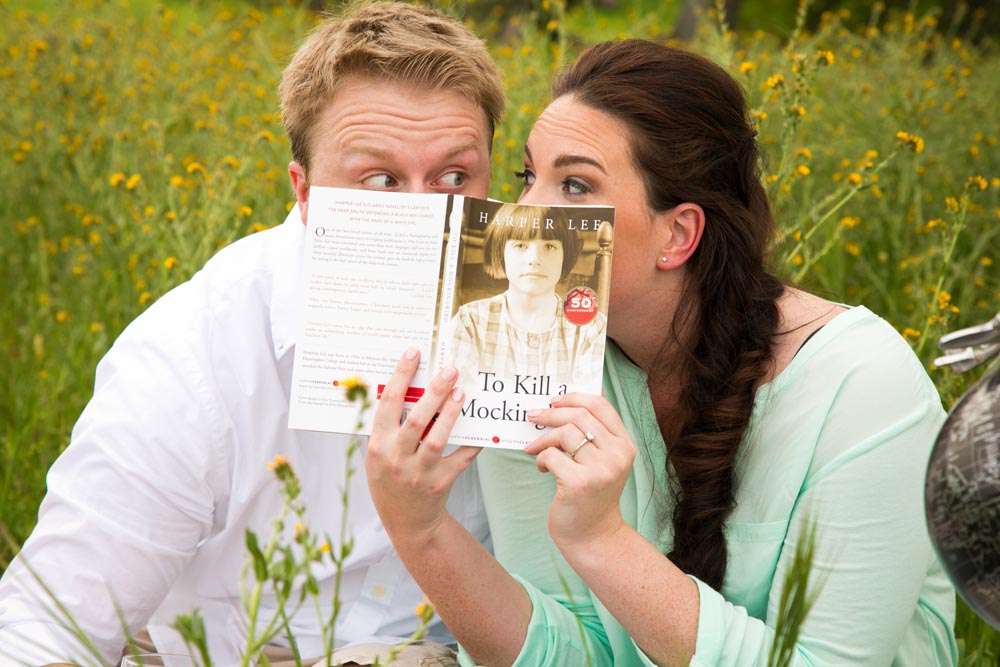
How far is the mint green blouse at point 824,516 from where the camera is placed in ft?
6.10

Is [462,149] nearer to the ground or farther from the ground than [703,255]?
farther from the ground

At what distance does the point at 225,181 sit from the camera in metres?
3.35

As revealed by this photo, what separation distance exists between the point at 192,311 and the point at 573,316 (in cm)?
85

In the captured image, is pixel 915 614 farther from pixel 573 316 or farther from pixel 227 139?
pixel 227 139

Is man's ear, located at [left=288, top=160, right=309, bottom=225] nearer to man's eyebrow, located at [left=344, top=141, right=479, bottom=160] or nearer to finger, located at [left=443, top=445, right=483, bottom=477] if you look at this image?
man's eyebrow, located at [left=344, top=141, right=479, bottom=160]

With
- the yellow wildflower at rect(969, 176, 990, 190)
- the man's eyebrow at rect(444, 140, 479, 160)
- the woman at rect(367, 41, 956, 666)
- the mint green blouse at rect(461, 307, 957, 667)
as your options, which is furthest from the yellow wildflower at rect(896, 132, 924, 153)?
the man's eyebrow at rect(444, 140, 479, 160)

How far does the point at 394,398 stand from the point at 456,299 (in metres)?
0.20

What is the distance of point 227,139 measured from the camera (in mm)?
4574

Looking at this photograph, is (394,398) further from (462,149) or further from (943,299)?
(943,299)

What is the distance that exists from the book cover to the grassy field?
111cm

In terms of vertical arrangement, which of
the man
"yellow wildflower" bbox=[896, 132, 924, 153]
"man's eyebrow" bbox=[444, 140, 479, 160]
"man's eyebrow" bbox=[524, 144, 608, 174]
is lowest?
the man

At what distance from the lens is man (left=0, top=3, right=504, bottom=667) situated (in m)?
2.07

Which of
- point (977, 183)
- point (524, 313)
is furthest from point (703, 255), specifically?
point (977, 183)

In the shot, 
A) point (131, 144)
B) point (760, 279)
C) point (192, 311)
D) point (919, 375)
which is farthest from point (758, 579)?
point (131, 144)
